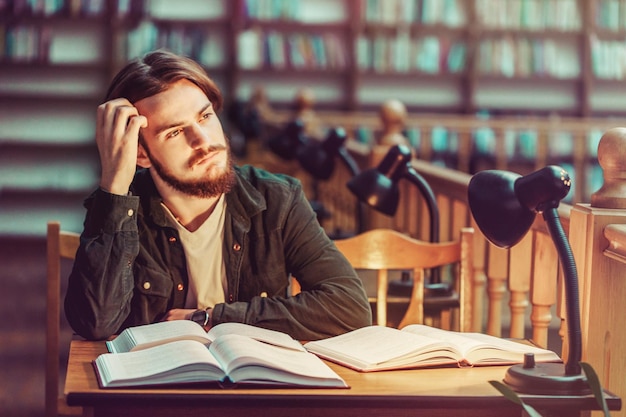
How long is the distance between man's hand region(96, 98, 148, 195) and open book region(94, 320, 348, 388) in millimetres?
362

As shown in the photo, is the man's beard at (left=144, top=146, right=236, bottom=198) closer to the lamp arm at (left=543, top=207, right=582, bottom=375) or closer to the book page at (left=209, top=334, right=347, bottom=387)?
the book page at (left=209, top=334, right=347, bottom=387)

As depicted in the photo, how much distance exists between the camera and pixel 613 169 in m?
1.60

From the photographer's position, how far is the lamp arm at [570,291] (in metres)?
1.34

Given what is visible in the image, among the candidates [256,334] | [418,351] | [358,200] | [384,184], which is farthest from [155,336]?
[358,200]

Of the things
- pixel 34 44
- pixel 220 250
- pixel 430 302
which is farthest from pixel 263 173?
pixel 34 44

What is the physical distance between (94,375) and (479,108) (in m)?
6.50

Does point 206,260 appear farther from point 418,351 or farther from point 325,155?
point 325,155

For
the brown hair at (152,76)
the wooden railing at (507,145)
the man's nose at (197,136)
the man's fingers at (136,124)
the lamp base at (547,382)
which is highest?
the brown hair at (152,76)

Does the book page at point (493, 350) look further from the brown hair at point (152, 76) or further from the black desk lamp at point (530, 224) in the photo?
the brown hair at point (152, 76)

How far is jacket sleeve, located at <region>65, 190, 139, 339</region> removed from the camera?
5.90 feet

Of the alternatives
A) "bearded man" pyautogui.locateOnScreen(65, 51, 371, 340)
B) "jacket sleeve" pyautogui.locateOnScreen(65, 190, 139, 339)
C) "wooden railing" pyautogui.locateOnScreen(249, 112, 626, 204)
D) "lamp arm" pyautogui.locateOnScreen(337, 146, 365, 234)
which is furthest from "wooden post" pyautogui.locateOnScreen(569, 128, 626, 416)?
"wooden railing" pyautogui.locateOnScreen(249, 112, 626, 204)

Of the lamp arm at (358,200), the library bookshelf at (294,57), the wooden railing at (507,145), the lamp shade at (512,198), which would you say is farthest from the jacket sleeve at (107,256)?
the library bookshelf at (294,57)

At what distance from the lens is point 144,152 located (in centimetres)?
198

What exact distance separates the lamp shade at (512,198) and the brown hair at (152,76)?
0.75 metres
